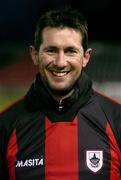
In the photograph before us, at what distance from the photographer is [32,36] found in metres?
12.2

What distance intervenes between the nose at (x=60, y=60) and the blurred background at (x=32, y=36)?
26.8 ft

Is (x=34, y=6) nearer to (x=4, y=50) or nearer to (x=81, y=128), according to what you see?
(x=4, y=50)

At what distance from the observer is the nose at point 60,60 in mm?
2988

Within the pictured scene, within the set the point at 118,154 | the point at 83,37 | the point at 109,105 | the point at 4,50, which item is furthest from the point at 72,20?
the point at 4,50

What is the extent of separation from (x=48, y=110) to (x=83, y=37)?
373mm

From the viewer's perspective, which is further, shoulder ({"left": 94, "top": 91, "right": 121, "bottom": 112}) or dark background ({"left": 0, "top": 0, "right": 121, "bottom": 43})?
dark background ({"left": 0, "top": 0, "right": 121, "bottom": 43})

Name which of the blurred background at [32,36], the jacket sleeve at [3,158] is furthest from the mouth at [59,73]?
the blurred background at [32,36]

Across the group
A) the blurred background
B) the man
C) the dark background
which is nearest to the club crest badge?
the man

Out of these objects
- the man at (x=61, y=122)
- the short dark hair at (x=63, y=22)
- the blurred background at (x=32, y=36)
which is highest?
the blurred background at (x=32, y=36)

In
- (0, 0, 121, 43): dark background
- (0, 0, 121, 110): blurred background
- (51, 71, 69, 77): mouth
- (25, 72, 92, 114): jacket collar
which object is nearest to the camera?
(51, 71, 69, 77): mouth

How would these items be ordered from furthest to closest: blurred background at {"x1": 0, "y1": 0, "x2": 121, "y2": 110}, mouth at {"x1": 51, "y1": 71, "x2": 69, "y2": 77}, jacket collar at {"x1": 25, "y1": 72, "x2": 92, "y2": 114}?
blurred background at {"x1": 0, "y1": 0, "x2": 121, "y2": 110} < jacket collar at {"x1": 25, "y1": 72, "x2": 92, "y2": 114} < mouth at {"x1": 51, "y1": 71, "x2": 69, "y2": 77}

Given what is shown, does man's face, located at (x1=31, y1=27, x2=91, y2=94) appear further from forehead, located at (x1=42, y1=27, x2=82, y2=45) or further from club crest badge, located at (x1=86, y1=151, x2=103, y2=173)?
club crest badge, located at (x1=86, y1=151, x2=103, y2=173)

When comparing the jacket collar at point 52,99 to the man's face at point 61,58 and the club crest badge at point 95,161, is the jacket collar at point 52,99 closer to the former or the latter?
the man's face at point 61,58

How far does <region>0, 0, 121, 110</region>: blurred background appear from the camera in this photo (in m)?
11.6
